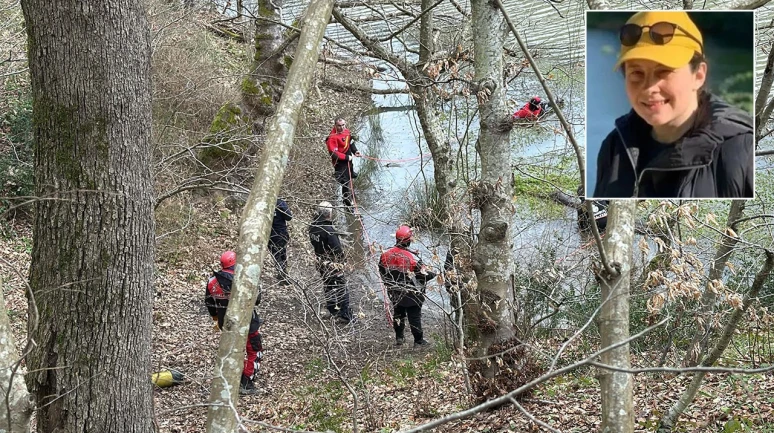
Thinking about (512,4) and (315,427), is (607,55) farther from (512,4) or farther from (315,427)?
(512,4)

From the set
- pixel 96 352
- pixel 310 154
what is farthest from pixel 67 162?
pixel 310 154

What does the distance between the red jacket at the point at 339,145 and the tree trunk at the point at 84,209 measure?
370 inches

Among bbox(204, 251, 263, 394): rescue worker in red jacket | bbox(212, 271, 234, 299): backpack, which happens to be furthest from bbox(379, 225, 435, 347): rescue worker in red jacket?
bbox(212, 271, 234, 299): backpack

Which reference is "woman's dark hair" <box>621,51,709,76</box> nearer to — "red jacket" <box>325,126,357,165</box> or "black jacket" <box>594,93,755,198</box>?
"black jacket" <box>594,93,755,198</box>

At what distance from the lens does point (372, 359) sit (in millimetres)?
9109

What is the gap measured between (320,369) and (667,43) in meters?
7.06

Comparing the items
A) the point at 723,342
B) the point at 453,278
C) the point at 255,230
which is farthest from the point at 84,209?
the point at 723,342

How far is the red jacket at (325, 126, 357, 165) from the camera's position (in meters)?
13.5

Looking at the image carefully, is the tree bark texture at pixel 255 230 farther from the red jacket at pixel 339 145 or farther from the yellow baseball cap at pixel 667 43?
the red jacket at pixel 339 145

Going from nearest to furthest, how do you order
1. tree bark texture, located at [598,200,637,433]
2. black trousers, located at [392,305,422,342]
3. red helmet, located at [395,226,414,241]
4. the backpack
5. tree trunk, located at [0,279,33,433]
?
tree bark texture, located at [598,200,637,433] → tree trunk, located at [0,279,33,433] → the backpack → red helmet, located at [395,226,414,241] → black trousers, located at [392,305,422,342]

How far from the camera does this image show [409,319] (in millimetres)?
9383

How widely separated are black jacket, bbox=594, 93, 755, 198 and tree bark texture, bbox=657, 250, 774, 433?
1.96m

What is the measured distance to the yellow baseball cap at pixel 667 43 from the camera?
2.12m

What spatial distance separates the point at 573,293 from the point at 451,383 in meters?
1.98
